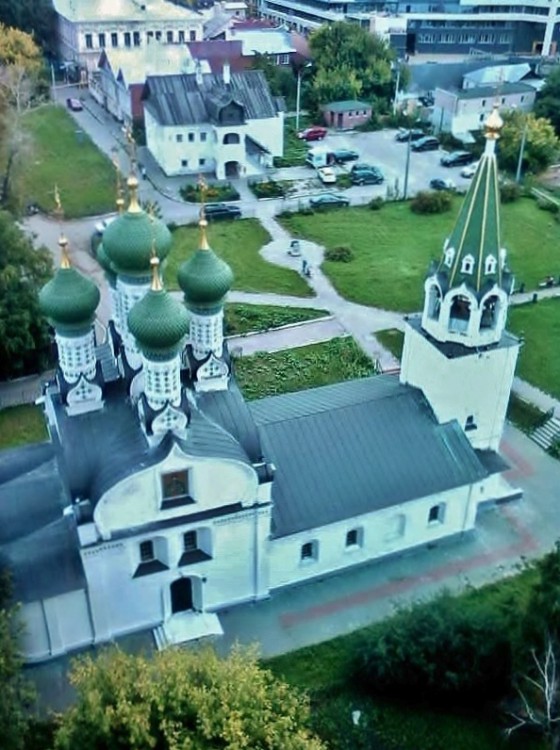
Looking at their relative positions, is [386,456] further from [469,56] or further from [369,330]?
[469,56]

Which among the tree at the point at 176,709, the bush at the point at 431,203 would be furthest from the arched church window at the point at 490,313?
the bush at the point at 431,203

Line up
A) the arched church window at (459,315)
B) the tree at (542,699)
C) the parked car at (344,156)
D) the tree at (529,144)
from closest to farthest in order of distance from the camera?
the tree at (542,699)
the arched church window at (459,315)
the tree at (529,144)
the parked car at (344,156)

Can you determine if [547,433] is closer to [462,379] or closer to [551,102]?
[462,379]

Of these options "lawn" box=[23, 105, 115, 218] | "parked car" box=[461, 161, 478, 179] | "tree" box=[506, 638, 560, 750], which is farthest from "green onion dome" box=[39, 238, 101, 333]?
"parked car" box=[461, 161, 478, 179]

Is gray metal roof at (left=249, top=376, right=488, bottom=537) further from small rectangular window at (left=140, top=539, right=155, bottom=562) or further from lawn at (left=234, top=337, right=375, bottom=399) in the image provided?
lawn at (left=234, top=337, right=375, bottom=399)

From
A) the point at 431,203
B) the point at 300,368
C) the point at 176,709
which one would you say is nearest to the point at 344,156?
the point at 431,203

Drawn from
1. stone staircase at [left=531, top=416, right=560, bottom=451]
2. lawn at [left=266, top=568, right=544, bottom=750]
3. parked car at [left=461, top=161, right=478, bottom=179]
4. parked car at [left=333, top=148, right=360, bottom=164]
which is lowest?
lawn at [left=266, top=568, right=544, bottom=750]

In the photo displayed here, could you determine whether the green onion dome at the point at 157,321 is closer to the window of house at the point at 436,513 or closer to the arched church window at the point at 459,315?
the arched church window at the point at 459,315
